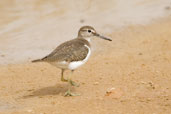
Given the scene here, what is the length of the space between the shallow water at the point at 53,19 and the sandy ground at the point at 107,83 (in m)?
0.92

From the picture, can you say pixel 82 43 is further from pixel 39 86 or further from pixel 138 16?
pixel 138 16

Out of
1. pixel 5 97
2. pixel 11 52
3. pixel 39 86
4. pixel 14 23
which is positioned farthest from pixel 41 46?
pixel 5 97

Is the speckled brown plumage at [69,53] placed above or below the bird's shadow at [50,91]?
above

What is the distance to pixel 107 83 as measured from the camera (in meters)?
9.02

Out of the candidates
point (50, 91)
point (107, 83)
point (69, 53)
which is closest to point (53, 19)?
point (107, 83)

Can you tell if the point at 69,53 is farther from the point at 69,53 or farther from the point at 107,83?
the point at 107,83

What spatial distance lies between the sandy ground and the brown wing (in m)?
0.70

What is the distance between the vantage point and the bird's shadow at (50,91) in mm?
8559

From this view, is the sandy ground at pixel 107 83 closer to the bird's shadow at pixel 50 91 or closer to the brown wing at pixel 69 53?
the bird's shadow at pixel 50 91

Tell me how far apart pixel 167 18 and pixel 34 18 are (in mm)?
3964

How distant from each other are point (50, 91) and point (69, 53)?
34.8 inches

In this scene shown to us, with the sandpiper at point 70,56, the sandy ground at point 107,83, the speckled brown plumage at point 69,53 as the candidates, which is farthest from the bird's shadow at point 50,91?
the speckled brown plumage at point 69,53

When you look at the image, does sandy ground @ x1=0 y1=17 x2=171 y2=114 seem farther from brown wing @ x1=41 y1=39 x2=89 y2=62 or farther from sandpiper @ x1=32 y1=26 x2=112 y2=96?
brown wing @ x1=41 y1=39 x2=89 y2=62

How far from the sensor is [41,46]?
1163 cm
